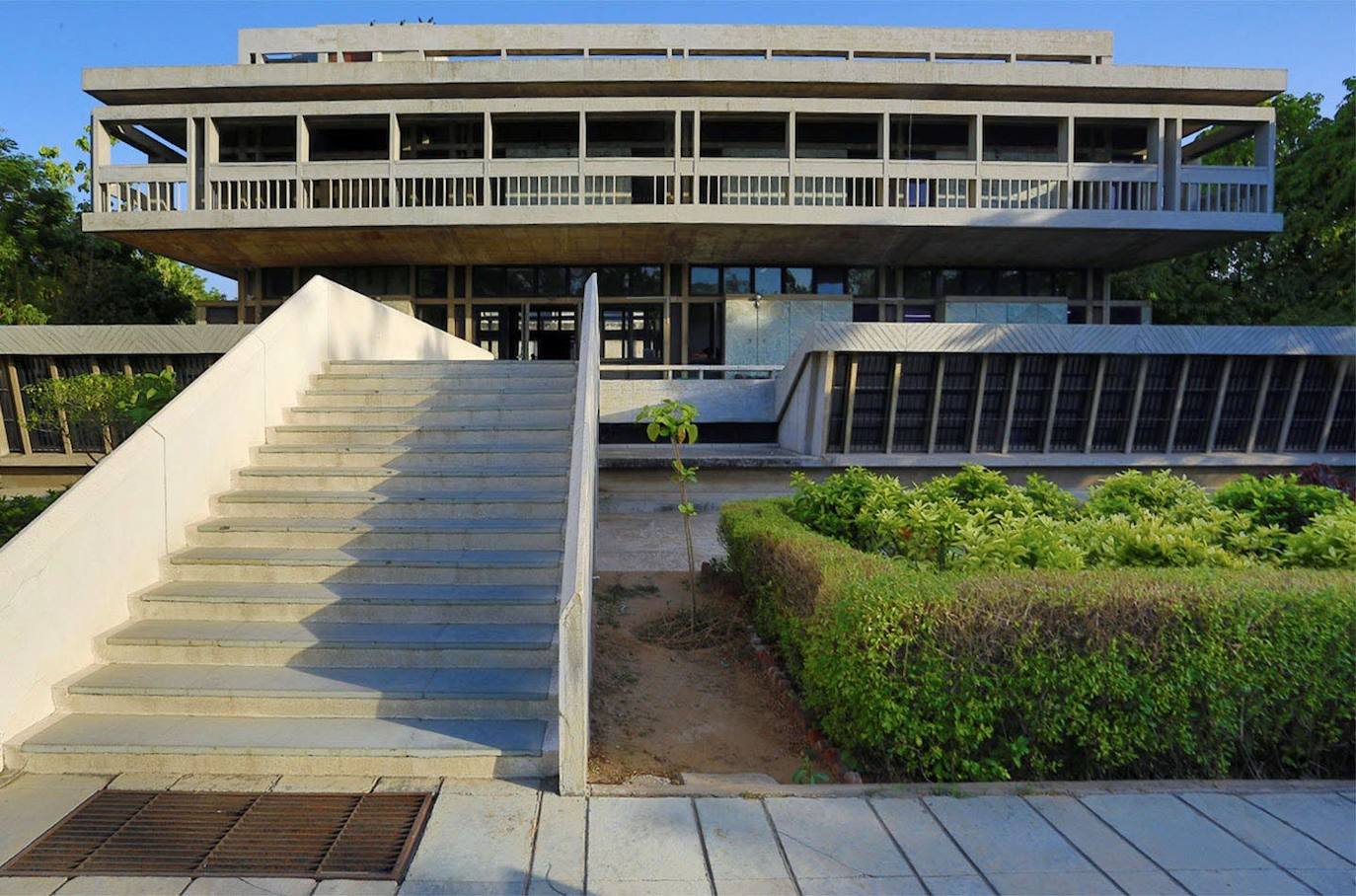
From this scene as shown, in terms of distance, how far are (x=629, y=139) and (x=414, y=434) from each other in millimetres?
15503

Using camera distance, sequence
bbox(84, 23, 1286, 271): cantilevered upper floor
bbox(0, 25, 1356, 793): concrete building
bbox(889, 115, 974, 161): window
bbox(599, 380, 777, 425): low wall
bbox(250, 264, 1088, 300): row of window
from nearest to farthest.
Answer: bbox(0, 25, 1356, 793): concrete building
bbox(599, 380, 777, 425): low wall
bbox(84, 23, 1286, 271): cantilevered upper floor
bbox(889, 115, 974, 161): window
bbox(250, 264, 1088, 300): row of window

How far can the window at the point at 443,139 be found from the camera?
1997 cm

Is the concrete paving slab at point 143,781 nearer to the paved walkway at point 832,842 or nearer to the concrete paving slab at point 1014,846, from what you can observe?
the paved walkway at point 832,842

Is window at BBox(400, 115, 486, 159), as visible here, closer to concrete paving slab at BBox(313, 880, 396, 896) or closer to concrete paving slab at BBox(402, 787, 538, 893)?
concrete paving slab at BBox(402, 787, 538, 893)

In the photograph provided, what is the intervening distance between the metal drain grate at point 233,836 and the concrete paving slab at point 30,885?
39mm

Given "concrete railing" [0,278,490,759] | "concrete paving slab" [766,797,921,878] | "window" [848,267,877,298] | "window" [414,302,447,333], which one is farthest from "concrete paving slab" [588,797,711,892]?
"window" [414,302,447,333]

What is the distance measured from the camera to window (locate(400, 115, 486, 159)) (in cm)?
1997

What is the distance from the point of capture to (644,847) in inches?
125

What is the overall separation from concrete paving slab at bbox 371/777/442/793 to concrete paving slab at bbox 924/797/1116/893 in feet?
7.91

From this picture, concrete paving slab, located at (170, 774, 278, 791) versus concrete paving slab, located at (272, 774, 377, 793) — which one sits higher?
concrete paving slab, located at (272, 774, 377, 793)

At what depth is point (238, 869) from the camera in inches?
119

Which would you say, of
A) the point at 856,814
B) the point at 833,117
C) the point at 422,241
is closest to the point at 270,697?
the point at 856,814

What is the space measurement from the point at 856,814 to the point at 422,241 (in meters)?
17.3

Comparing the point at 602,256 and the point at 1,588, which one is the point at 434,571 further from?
the point at 602,256
